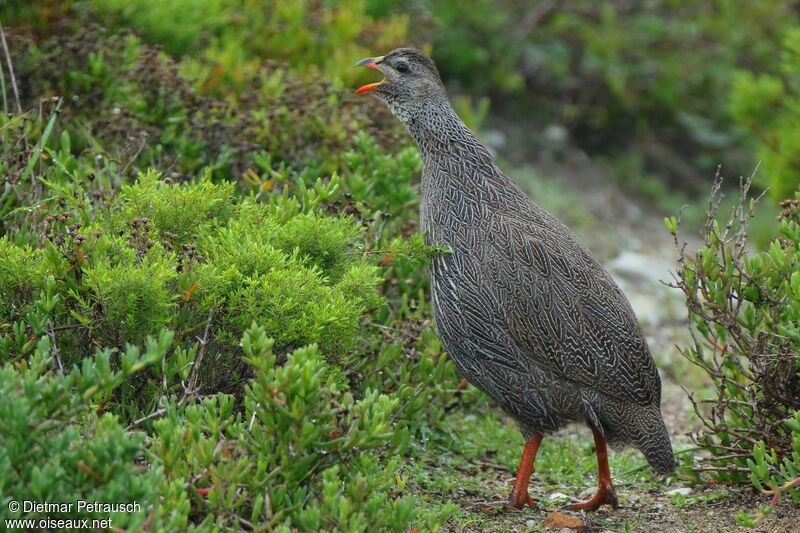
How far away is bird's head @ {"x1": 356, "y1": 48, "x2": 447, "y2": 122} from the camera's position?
5.06 metres

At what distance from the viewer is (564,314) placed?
446 cm

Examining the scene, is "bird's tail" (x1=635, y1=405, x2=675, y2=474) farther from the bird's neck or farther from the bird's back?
the bird's neck

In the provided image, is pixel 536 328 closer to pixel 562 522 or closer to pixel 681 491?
pixel 562 522

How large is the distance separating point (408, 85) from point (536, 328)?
4.62ft

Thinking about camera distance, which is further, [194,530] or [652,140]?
[652,140]

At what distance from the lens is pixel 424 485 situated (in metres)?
4.87

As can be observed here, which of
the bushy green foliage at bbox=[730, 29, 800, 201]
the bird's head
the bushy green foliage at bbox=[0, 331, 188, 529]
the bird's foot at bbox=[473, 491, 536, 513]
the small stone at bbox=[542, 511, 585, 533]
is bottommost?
the bird's foot at bbox=[473, 491, 536, 513]

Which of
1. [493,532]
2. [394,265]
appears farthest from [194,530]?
[394,265]

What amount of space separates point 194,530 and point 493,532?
163 cm

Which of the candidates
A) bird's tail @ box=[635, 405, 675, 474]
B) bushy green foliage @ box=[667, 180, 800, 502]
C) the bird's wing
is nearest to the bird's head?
the bird's wing

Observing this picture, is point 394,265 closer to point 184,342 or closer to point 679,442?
point 184,342

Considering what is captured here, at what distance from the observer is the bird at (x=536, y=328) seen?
4453 mm

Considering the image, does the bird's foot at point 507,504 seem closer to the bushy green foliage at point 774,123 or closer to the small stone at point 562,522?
the small stone at point 562,522

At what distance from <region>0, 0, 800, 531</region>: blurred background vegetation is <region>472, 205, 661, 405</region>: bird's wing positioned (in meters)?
0.39
